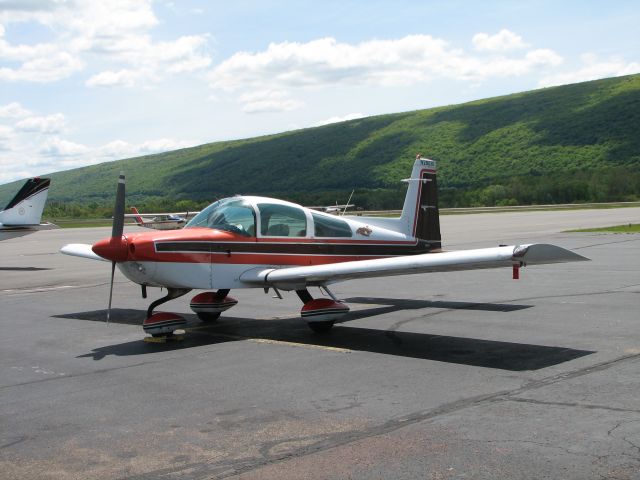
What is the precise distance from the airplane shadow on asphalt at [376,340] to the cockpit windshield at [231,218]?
1.50 meters

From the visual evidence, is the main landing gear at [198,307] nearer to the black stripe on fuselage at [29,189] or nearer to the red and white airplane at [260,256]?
the red and white airplane at [260,256]

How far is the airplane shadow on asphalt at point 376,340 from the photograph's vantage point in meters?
8.36

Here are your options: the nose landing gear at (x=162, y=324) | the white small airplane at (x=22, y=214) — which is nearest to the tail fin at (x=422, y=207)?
the nose landing gear at (x=162, y=324)

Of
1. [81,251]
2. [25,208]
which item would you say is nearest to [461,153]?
[25,208]

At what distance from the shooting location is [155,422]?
20.8 feet

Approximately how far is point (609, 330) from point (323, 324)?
3.72 m

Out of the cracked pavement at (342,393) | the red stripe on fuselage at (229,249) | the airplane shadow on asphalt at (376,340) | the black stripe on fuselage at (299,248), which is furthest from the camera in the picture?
the black stripe on fuselage at (299,248)

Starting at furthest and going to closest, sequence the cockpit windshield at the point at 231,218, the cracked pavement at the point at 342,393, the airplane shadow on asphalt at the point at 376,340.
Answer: the cockpit windshield at the point at 231,218 → the airplane shadow on asphalt at the point at 376,340 → the cracked pavement at the point at 342,393

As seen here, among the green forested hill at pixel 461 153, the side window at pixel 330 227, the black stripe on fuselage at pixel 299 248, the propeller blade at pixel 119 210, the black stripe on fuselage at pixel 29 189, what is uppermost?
the green forested hill at pixel 461 153

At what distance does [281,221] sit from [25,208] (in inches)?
738

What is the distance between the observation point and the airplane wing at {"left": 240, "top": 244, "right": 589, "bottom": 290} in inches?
323

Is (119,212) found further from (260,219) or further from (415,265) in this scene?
(415,265)

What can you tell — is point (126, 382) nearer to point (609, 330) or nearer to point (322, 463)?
point (322, 463)

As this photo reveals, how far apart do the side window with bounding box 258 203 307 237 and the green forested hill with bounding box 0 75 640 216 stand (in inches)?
3168
